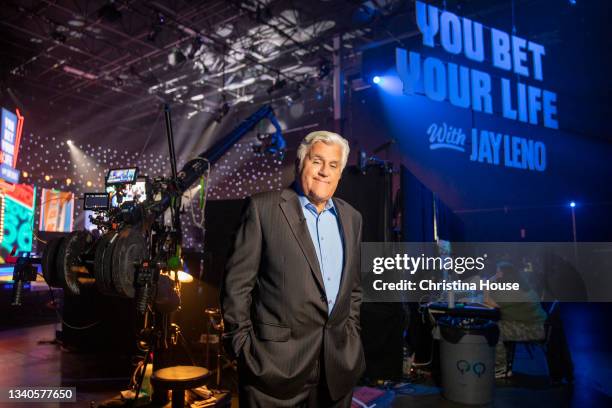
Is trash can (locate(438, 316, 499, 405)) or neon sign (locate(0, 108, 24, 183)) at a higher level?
neon sign (locate(0, 108, 24, 183))

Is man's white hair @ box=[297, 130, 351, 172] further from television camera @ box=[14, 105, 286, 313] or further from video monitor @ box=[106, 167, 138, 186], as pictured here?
video monitor @ box=[106, 167, 138, 186]

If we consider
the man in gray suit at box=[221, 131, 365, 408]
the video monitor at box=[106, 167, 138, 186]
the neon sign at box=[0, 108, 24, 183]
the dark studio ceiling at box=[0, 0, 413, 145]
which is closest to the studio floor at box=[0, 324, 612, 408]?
the video monitor at box=[106, 167, 138, 186]

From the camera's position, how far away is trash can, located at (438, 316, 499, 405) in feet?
13.4

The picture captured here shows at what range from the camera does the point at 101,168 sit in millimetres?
17500

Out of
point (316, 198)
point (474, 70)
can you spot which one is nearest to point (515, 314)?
point (316, 198)

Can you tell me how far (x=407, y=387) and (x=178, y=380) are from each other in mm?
2787

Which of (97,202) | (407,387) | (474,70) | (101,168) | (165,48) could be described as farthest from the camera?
(101,168)

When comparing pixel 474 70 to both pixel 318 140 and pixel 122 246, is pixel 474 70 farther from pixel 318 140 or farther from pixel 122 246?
pixel 122 246

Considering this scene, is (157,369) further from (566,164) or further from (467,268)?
(566,164)

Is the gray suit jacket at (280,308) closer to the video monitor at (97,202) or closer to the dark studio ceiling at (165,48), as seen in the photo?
the video monitor at (97,202)

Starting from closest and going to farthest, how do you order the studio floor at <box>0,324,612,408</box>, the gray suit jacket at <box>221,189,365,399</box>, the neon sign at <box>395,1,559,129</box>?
the gray suit jacket at <box>221,189,365,399</box>, the studio floor at <box>0,324,612,408</box>, the neon sign at <box>395,1,559,129</box>

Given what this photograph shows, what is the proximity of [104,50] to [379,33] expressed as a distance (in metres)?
8.31

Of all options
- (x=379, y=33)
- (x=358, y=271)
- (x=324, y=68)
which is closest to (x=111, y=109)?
(x=324, y=68)

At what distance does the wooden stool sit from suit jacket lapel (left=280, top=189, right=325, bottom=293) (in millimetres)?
1928
